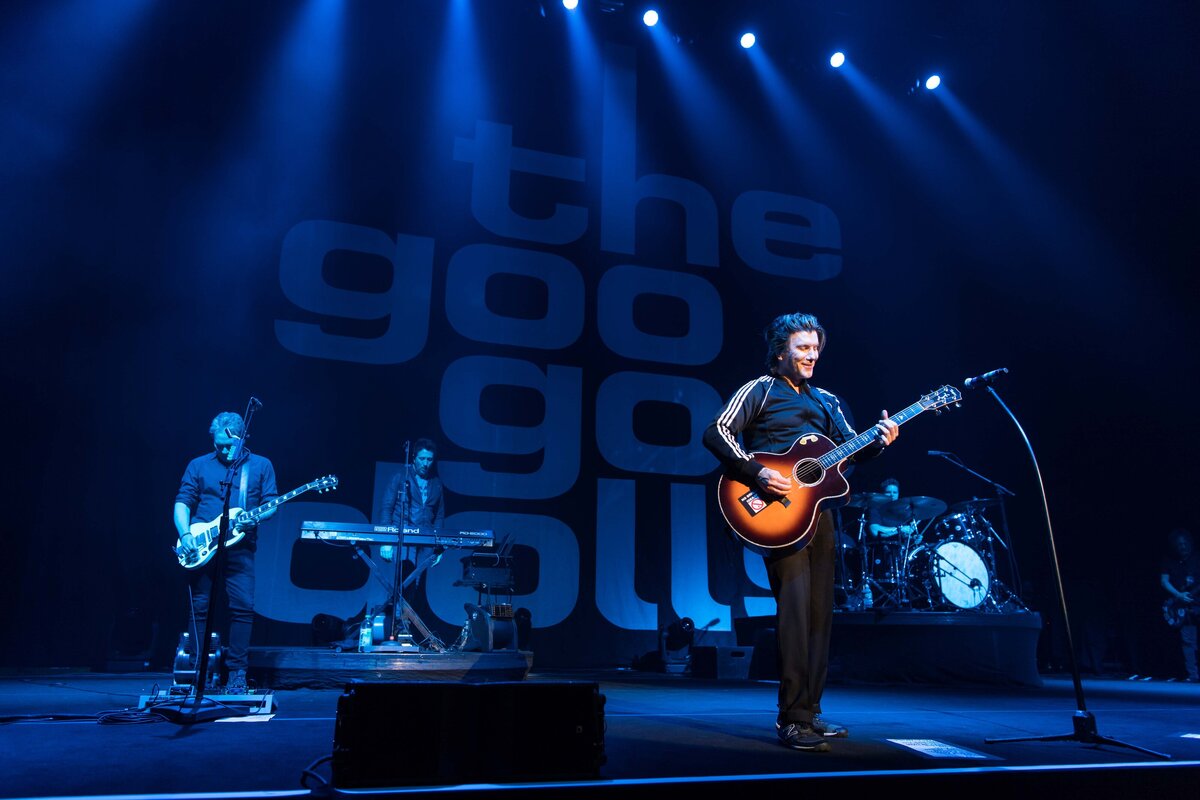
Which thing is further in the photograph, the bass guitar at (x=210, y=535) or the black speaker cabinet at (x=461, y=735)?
the bass guitar at (x=210, y=535)

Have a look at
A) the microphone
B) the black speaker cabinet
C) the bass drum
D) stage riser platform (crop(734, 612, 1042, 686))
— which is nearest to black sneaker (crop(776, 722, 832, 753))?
the black speaker cabinet

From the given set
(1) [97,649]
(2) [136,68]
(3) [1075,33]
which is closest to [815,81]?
(3) [1075,33]

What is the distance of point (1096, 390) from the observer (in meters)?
10.4

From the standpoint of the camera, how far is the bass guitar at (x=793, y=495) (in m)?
3.40

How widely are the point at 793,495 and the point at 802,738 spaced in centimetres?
95

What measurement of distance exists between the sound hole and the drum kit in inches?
203

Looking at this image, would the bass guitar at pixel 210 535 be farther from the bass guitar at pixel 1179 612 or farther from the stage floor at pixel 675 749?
the bass guitar at pixel 1179 612

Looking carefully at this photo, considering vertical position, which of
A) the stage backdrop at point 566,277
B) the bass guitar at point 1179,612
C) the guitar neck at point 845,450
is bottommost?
the bass guitar at point 1179,612

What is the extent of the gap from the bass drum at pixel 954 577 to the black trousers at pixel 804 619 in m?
5.67

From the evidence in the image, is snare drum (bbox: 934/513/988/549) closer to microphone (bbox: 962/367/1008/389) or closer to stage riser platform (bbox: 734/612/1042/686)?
stage riser platform (bbox: 734/612/1042/686)

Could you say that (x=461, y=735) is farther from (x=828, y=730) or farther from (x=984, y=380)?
(x=984, y=380)

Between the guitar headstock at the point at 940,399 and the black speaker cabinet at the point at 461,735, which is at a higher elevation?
the guitar headstock at the point at 940,399

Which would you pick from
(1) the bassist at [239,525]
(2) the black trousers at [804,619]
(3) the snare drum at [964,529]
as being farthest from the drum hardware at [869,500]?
(1) the bassist at [239,525]

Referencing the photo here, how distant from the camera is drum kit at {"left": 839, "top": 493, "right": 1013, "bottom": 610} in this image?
8.48 m
